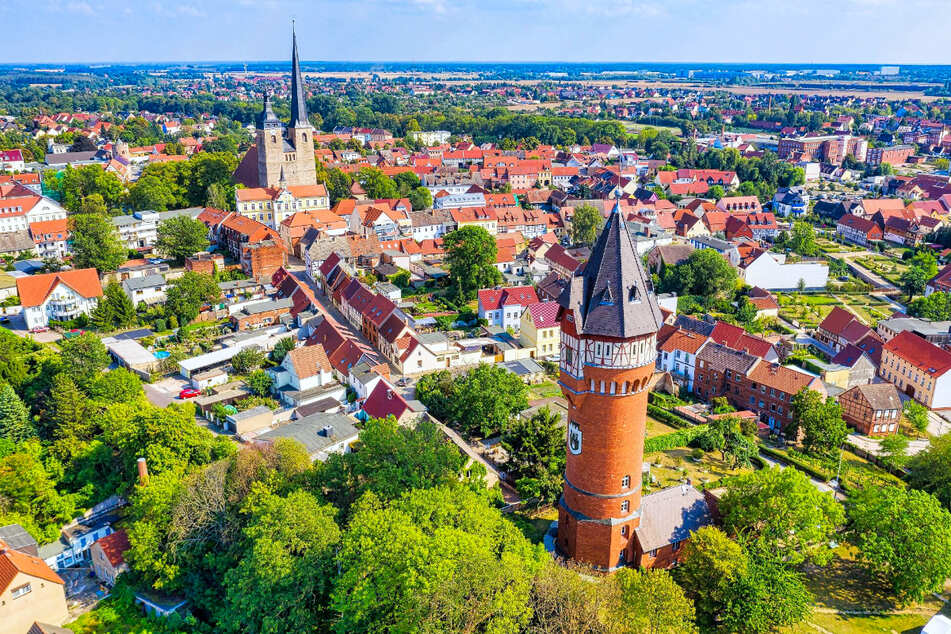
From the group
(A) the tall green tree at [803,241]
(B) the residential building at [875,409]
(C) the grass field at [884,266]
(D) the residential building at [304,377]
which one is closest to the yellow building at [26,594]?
(D) the residential building at [304,377]

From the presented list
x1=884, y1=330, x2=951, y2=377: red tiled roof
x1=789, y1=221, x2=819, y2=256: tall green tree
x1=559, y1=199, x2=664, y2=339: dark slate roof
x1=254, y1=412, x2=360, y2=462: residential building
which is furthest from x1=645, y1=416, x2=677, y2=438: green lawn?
x1=789, y1=221, x2=819, y2=256: tall green tree

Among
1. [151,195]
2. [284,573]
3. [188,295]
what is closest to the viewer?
[284,573]

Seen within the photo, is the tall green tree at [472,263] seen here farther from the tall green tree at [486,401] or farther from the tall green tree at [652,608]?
the tall green tree at [652,608]

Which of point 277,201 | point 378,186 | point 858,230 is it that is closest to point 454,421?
point 277,201

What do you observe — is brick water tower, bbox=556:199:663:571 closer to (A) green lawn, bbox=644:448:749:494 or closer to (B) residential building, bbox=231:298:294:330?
(A) green lawn, bbox=644:448:749:494

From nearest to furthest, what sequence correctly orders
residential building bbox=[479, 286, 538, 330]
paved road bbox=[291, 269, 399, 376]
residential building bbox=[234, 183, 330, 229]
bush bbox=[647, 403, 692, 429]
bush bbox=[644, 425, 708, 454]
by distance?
1. bush bbox=[644, 425, 708, 454]
2. bush bbox=[647, 403, 692, 429]
3. paved road bbox=[291, 269, 399, 376]
4. residential building bbox=[479, 286, 538, 330]
5. residential building bbox=[234, 183, 330, 229]

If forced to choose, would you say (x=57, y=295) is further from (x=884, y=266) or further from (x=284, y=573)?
(x=884, y=266)

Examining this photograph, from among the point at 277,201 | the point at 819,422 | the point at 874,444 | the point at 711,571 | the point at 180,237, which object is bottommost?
the point at 874,444

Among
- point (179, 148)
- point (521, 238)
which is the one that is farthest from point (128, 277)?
point (179, 148)
